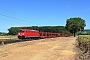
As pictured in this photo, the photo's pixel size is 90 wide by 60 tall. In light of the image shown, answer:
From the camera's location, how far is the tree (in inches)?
6555

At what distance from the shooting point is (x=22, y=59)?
778 inches

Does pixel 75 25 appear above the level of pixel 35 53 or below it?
above

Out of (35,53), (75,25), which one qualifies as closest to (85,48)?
(35,53)

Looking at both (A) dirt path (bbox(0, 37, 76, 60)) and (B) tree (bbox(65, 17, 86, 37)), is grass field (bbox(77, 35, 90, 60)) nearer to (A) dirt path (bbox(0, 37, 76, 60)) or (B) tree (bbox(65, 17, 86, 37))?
(A) dirt path (bbox(0, 37, 76, 60))

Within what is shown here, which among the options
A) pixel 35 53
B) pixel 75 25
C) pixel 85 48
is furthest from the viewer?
pixel 75 25

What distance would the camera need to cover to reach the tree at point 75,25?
546 feet

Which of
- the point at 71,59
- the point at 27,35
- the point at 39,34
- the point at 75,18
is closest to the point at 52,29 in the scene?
the point at 75,18

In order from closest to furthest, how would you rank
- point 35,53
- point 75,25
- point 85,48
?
point 35,53, point 85,48, point 75,25

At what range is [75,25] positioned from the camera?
167 meters

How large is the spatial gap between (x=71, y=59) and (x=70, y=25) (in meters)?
150

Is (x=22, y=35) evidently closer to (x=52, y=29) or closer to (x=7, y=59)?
(x=7, y=59)

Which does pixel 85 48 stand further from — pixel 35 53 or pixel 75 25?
pixel 75 25

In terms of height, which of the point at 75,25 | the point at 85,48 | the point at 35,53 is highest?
the point at 75,25

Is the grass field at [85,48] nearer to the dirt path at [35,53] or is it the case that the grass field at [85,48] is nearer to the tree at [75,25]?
the dirt path at [35,53]
